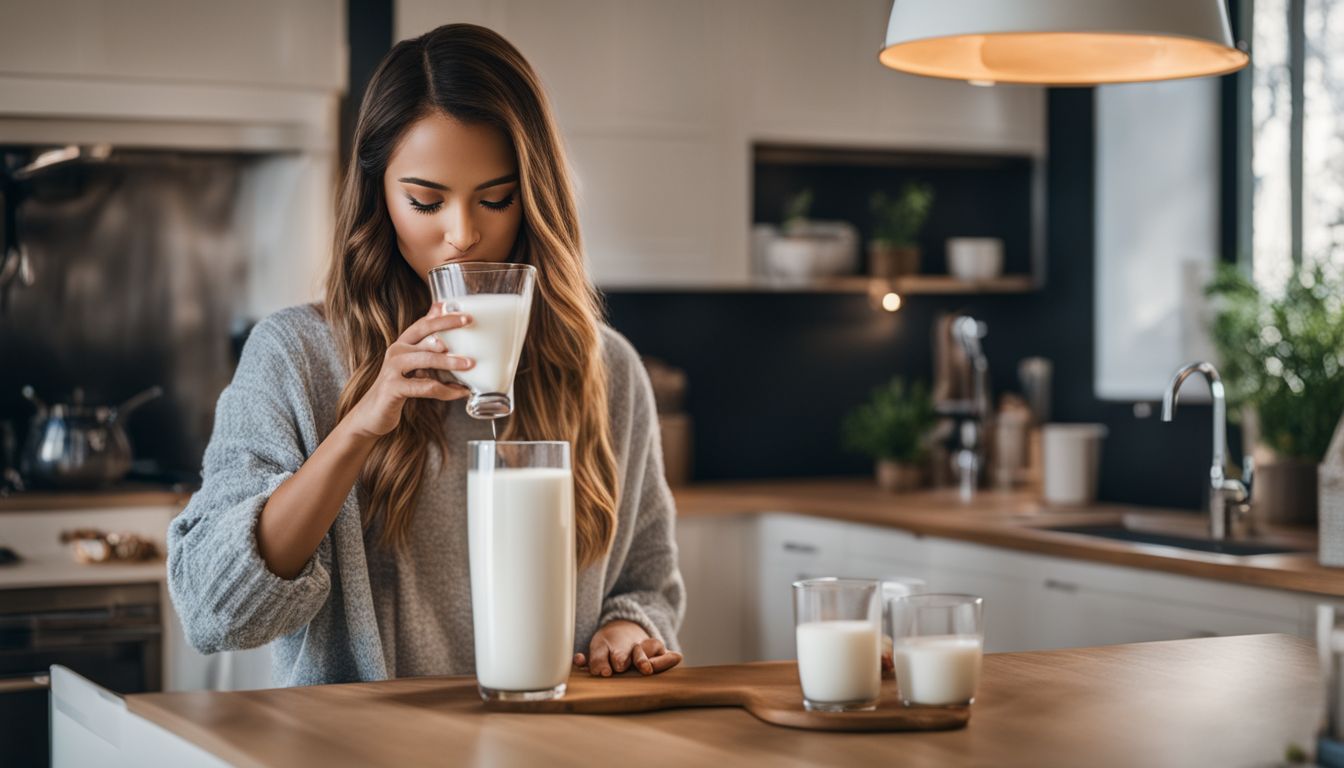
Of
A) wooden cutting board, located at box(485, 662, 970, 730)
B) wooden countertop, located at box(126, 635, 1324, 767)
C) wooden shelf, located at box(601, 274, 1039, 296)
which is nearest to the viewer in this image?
wooden countertop, located at box(126, 635, 1324, 767)

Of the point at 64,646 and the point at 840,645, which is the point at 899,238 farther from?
the point at 840,645

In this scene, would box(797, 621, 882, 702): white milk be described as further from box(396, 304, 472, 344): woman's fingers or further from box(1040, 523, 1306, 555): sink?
box(1040, 523, 1306, 555): sink

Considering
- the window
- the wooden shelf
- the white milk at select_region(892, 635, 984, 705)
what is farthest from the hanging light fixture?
the wooden shelf

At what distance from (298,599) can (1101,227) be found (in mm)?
3446

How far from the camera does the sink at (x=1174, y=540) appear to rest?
336 centimetres

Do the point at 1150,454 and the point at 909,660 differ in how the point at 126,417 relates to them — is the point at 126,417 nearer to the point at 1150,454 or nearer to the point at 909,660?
the point at 1150,454

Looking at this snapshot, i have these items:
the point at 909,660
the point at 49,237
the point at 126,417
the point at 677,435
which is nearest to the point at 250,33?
the point at 49,237

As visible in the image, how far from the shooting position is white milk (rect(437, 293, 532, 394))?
1480mm

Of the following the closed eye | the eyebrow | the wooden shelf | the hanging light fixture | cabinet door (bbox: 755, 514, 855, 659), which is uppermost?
the hanging light fixture

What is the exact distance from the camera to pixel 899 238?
4.72 metres

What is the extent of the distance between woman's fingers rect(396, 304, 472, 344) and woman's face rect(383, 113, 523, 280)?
306 millimetres

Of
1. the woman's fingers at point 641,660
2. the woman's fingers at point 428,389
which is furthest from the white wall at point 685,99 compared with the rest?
the woman's fingers at point 428,389

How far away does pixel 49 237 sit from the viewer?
3.84 m

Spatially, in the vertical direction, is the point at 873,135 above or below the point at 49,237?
above
